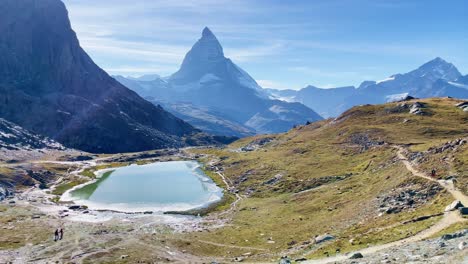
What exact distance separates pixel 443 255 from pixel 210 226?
70897 mm

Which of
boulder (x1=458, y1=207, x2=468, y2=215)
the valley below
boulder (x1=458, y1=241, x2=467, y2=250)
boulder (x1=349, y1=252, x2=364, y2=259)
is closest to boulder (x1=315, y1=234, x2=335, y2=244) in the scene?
the valley below

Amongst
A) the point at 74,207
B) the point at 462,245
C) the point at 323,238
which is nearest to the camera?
the point at 462,245

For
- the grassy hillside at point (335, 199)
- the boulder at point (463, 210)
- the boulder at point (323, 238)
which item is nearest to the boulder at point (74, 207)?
the grassy hillside at point (335, 199)

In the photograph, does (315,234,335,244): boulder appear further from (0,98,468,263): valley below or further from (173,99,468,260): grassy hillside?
(173,99,468,260): grassy hillside

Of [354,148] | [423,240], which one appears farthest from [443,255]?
[354,148]

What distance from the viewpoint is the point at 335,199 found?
10856cm

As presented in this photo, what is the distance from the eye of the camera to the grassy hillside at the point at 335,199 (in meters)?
72.4

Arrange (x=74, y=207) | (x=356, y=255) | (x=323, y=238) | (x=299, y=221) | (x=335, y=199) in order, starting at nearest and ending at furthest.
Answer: (x=356, y=255) < (x=323, y=238) < (x=299, y=221) < (x=335, y=199) < (x=74, y=207)

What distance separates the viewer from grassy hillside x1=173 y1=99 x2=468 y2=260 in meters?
72.4

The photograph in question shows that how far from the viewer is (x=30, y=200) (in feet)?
492

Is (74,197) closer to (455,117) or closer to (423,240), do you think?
(423,240)

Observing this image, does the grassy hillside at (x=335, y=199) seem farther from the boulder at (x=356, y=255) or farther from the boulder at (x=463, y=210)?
the boulder at (x=356, y=255)

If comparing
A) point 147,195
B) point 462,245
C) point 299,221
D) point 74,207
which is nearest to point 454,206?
point 462,245

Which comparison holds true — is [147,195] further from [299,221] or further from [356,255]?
[356,255]
